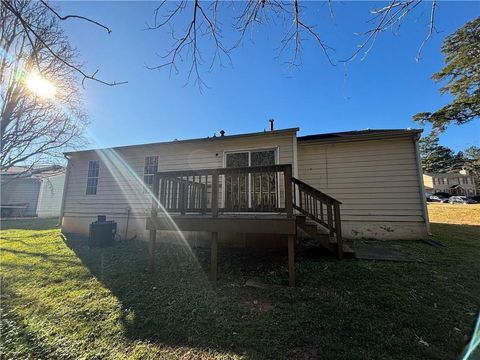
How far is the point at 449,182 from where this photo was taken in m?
51.7

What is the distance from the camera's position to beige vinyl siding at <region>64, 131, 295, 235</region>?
7.92 metres

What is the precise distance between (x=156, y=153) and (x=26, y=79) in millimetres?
4585

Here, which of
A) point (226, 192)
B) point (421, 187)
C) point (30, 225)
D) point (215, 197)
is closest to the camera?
point (215, 197)

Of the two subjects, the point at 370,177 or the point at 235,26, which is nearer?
the point at 235,26

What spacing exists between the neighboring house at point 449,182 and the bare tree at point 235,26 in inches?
2388

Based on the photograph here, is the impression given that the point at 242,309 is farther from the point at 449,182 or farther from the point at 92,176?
the point at 449,182

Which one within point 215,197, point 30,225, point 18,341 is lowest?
point 18,341

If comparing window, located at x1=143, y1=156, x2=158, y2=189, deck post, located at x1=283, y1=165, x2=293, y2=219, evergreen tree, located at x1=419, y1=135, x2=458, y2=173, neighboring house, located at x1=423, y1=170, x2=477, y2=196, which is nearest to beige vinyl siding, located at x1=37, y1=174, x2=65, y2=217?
window, located at x1=143, y1=156, x2=158, y2=189

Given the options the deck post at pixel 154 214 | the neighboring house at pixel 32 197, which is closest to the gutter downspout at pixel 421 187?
the deck post at pixel 154 214

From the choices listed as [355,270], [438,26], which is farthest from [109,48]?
[355,270]

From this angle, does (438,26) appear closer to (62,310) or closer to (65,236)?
(62,310)

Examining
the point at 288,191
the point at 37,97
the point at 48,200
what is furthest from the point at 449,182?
the point at 48,200

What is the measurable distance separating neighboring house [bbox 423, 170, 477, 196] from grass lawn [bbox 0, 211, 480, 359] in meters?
58.5

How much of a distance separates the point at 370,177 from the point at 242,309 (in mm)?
6491
